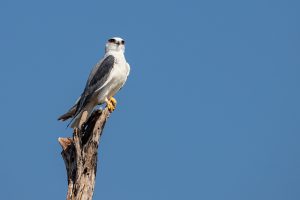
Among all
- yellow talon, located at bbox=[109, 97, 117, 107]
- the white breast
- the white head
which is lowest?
yellow talon, located at bbox=[109, 97, 117, 107]

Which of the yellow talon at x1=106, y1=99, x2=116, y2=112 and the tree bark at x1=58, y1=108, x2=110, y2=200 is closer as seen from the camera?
the tree bark at x1=58, y1=108, x2=110, y2=200

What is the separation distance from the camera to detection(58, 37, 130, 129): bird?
36.3ft

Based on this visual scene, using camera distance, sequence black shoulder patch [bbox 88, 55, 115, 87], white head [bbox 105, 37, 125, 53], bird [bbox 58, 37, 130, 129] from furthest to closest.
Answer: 1. white head [bbox 105, 37, 125, 53]
2. black shoulder patch [bbox 88, 55, 115, 87]
3. bird [bbox 58, 37, 130, 129]

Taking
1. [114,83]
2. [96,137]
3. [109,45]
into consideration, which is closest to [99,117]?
[96,137]

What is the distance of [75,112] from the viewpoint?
11008 mm

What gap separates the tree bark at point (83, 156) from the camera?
29.9 ft

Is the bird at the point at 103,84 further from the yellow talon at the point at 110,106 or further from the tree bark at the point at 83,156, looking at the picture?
the tree bark at the point at 83,156

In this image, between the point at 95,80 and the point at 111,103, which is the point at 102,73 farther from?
the point at 111,103

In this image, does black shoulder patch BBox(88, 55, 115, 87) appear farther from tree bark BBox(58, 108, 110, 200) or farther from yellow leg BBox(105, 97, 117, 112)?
tree bark BBox(58, 108, 110, 200)

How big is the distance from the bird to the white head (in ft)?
0.78

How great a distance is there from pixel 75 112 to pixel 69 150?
159 centimetres

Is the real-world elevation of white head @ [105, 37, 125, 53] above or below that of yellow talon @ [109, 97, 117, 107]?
above

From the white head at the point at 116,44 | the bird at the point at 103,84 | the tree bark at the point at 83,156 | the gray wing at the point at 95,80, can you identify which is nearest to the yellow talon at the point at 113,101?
the bird at the point at 103,84

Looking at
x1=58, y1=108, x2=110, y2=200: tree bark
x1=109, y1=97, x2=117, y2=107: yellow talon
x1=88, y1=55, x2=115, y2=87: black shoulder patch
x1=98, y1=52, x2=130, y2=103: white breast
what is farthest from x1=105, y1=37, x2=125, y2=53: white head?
x1=58, y1=108, x2=110, y2=200: tree bark
